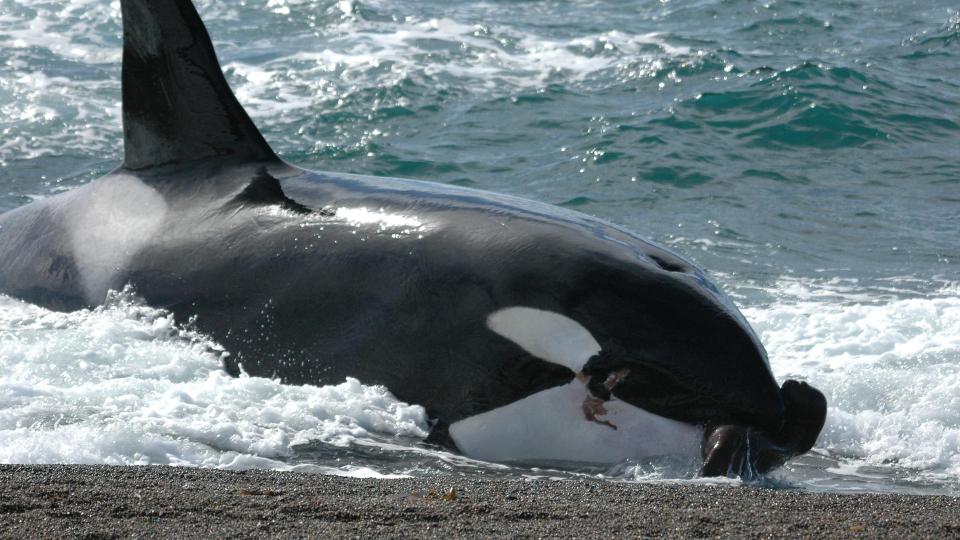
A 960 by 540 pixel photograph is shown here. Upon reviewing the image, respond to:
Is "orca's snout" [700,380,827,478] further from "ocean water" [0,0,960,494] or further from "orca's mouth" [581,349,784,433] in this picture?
"ocean water" [0,0,960,494]

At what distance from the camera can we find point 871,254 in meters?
14.1

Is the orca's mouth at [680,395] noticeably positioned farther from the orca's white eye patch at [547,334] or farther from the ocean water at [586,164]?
the ocean water at [586,164]

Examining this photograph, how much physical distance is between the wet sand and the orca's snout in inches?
21.1

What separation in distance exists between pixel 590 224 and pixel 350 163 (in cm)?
1069

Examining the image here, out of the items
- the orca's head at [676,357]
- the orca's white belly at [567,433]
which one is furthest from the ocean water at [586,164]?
the orca's head at [676,357]

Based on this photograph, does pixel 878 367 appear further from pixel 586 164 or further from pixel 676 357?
pixel 586 164

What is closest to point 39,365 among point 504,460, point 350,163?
point 504,460

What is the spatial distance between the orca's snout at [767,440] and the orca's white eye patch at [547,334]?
0.74 metres

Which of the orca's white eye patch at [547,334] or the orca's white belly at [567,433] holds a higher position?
the orca's white eye patch at [547,334]

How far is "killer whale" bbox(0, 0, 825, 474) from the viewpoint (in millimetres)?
7043

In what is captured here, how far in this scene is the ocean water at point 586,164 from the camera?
747 cm

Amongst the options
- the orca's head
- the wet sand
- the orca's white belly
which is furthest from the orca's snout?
the wet sand

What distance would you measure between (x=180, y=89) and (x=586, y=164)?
9332 millimetres

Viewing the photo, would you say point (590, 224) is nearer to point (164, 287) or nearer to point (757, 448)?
point (757, 448)
